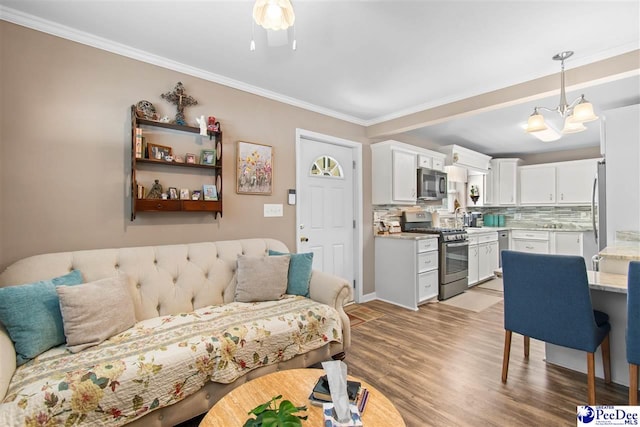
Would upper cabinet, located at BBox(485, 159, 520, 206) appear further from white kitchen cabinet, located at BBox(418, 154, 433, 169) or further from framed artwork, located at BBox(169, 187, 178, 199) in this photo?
framed artwork, located at BBox(169, 187, 178, 199)

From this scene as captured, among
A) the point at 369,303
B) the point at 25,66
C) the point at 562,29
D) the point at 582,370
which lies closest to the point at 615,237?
the point at 582,370

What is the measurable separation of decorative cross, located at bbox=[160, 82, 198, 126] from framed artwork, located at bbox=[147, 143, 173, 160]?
0.26 m

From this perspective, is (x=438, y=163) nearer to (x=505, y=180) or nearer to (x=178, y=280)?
(x=505, y=180)

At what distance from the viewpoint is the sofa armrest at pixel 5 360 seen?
1.23 meters

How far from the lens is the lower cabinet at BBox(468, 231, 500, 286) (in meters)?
4.64

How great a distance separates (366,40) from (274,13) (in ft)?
3.45

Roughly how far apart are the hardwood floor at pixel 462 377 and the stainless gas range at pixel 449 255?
0.89 meters

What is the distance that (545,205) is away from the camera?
18.6ft

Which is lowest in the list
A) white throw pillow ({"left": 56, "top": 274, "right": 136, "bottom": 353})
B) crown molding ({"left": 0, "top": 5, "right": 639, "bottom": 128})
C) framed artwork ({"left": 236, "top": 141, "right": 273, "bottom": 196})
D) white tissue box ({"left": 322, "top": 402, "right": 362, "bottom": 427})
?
white tissue box ({"left": 322, "top": 402, "right": 362, "bottom": 427})

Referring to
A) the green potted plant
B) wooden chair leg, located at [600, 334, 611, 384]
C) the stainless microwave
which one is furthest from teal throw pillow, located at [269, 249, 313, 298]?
the stainless microwave

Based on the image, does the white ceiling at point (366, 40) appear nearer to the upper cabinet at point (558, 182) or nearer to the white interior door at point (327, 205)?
the white interior door at point (327, 205)

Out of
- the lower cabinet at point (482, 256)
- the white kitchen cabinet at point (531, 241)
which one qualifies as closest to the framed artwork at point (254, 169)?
the lower cabinet at point (482, 256)

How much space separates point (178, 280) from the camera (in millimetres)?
2223

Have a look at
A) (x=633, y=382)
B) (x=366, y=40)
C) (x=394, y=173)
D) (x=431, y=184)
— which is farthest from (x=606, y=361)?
(x=431, y=184)
